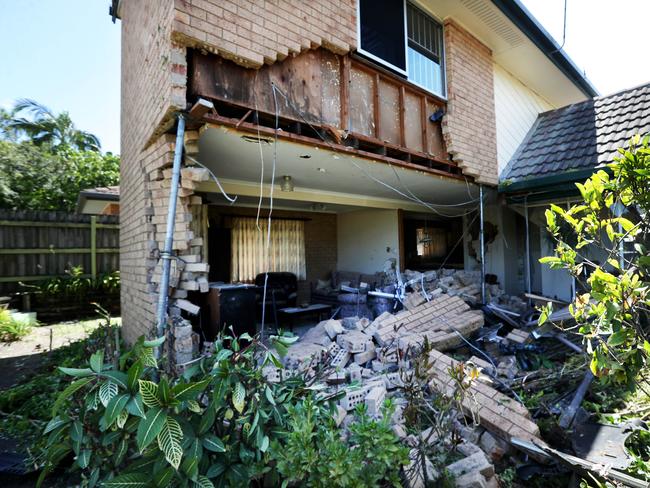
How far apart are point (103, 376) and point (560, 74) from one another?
34.2 feet

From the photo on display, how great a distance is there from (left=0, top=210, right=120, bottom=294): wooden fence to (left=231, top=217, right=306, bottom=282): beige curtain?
488cm

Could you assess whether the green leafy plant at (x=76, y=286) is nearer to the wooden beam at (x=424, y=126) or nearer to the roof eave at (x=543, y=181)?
the wooden beam at (x=424, y=126)

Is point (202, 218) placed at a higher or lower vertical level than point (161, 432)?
higher

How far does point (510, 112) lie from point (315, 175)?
5.25 m

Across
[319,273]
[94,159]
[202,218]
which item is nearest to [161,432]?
[202,218]

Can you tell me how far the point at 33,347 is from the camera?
20.9ft

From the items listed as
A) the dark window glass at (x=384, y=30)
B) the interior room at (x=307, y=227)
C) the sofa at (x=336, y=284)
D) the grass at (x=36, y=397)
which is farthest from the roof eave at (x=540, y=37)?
the grass at (x=36, y=397)

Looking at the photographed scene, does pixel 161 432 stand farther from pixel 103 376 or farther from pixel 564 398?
pixel 564 398

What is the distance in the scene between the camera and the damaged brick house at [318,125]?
11.8 feet

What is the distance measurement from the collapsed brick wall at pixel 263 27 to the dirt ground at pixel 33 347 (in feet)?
14.8

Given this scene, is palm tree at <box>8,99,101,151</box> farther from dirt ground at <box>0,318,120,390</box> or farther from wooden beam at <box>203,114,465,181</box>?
wooden beam at <box>203,114,465,181</box>

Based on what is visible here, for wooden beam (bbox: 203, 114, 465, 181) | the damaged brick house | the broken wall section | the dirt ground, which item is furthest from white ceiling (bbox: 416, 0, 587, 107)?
the dirt ground

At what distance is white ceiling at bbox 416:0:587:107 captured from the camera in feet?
19.7

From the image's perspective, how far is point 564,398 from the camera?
3742 millimetres
